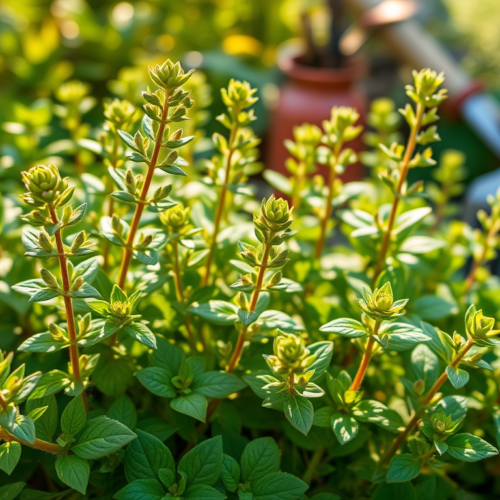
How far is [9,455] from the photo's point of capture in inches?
16.3

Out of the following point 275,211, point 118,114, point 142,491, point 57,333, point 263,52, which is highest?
point 263,52

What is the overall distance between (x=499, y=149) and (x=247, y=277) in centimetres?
112

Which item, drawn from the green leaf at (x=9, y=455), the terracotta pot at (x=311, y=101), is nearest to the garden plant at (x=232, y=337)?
the green leaf at (x=9, y=455)

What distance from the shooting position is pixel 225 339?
23.5 inches

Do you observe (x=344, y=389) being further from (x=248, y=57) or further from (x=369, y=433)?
(x=248, y=57)

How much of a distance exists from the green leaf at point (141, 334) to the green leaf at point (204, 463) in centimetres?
10

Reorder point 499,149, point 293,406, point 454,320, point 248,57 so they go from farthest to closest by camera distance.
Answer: point 248,57, point 499,149, point 454,320, point 293,406

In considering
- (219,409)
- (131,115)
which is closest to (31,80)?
(131,115)

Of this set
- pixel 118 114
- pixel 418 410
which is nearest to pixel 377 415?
pixel 418 410

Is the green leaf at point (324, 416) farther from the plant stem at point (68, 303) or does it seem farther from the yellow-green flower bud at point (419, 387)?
the plant stem at point (68, 303)

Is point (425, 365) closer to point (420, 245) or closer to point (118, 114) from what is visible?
point (420, 245)

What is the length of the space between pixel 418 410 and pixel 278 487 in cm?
14

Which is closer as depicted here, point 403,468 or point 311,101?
point 403,468

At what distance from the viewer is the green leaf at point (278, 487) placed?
0.45 meters
